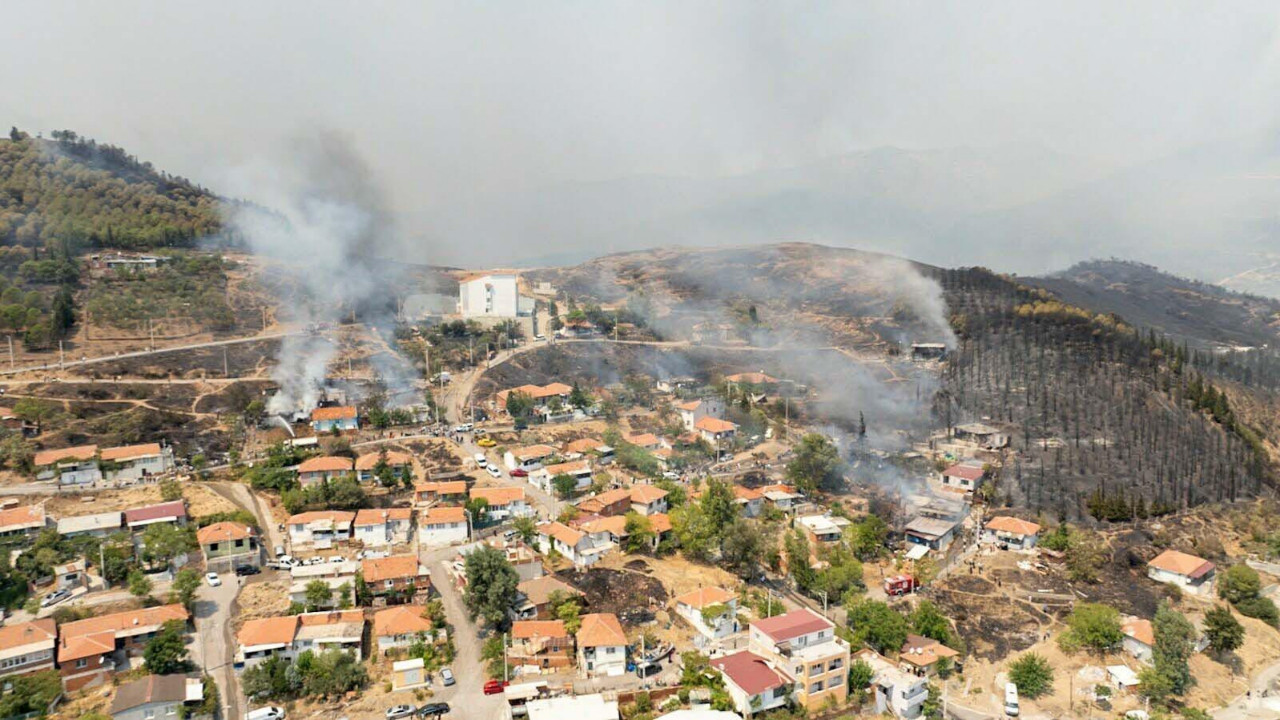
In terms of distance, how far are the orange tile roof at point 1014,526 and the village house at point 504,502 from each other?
66.8 ft

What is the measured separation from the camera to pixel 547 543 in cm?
3088

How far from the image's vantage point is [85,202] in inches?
2473

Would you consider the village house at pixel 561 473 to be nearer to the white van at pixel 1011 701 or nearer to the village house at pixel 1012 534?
the village house at pixel 1012 534

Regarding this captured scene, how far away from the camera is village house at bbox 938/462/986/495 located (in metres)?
38.5

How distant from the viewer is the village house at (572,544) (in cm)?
2992

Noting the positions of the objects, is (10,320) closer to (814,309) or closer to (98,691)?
(98,691)

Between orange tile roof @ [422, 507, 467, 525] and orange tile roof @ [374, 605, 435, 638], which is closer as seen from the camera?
orange tile roof @ [374, 605, 435, 638]

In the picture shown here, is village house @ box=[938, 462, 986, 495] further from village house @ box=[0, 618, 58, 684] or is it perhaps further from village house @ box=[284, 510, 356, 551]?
village house @ box=[0, 618, 58, 684]

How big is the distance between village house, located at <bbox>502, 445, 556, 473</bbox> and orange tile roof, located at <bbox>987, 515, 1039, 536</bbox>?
20879mm

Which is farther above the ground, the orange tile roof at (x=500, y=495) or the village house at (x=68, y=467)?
the village house at (x=68, y=467)

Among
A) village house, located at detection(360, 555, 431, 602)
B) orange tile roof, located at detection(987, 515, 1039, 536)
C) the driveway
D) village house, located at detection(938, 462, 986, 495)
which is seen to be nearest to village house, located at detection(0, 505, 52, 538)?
village house, located at detection(360, 555, 431, 602)

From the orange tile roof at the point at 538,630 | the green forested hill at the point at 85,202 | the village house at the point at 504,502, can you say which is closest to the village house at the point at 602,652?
the orange tile roof at the point at 538,630

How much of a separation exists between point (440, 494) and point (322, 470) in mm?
5610

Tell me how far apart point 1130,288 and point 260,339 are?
335 feet
